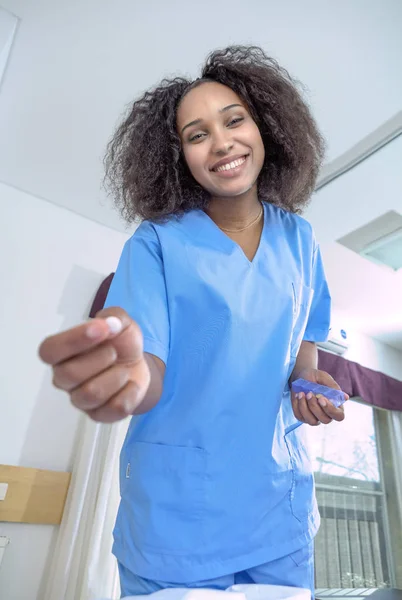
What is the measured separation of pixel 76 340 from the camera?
328mm

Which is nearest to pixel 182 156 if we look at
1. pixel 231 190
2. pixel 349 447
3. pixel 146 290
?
pixel 231 190

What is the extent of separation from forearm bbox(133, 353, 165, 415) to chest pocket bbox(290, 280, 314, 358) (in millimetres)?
271

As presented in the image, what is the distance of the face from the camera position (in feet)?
2.53

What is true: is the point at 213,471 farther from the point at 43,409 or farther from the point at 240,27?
the point at 43,409

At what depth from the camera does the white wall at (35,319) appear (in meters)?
2.21

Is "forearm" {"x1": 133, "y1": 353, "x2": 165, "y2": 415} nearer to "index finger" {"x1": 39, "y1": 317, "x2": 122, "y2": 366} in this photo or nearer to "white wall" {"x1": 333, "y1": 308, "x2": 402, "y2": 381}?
"index finger" {"x1": 39, "y1": 317, "x2": 122, "y2": 366}

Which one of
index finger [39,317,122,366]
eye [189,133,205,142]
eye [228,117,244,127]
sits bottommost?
index finger [39,317,122,366]

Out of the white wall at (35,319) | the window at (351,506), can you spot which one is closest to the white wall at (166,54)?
the white wall at (35,319)

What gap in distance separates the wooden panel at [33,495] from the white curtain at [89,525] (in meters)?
0.06

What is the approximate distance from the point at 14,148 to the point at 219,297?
229 centimetres

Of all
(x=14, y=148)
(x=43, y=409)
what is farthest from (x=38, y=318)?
(x=14, y=148)

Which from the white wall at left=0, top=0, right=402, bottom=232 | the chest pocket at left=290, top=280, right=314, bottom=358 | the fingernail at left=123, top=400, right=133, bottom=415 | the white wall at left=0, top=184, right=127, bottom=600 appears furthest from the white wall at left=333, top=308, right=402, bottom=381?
the fingernail at left=123, top=400, right=133, bottom=415

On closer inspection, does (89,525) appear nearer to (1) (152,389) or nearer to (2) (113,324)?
(1) (152,389)

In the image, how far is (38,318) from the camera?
260 centimetres
